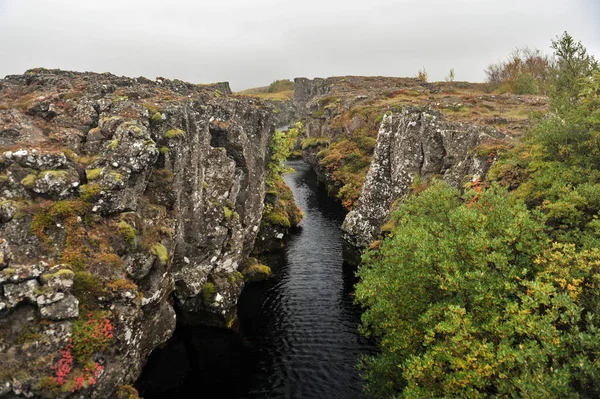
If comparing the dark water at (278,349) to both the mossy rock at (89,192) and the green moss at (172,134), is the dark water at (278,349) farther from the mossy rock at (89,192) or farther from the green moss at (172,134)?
the green moss at (172,134)

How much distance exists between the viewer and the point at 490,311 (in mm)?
17906

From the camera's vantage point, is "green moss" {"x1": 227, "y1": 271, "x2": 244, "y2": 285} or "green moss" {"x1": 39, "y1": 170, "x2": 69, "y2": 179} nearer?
"green moss" {"x1": 39, "y1": 170, "x2": 69, "y2": 179}

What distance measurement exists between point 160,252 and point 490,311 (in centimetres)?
2225

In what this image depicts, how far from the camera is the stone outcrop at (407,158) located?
47863 mm

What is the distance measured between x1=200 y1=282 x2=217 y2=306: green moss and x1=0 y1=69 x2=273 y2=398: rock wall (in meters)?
0.11

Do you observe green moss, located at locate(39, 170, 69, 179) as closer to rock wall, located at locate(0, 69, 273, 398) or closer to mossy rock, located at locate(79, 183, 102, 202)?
rock wall, located at locate(0, 69, 273, 398)

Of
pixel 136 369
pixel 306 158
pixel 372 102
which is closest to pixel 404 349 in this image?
pixel 136 369

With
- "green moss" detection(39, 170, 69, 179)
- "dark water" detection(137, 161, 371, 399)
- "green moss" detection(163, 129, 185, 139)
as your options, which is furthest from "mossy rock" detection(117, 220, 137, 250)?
"dark water" detection(137, 161, 371, 399)

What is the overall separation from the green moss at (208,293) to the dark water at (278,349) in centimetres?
347

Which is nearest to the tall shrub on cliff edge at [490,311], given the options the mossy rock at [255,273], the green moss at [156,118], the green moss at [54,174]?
the green moss at [54,174]

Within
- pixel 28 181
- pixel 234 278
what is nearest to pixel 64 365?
pixel 28 181

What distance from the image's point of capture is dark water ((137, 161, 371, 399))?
32.1 meters

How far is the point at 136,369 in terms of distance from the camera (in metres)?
26.2

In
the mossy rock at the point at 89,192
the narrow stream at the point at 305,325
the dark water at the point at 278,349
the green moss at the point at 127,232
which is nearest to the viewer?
the mossy rock at the point at 89,192
